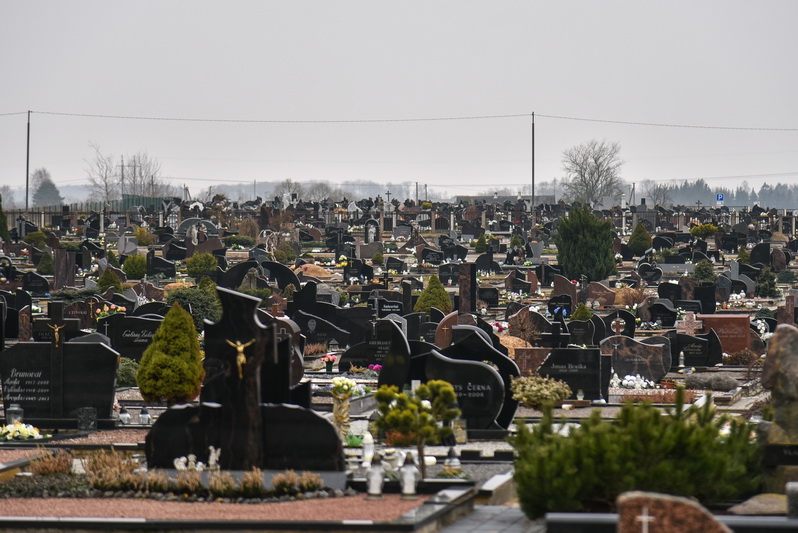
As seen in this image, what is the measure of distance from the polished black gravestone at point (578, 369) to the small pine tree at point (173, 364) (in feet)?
21.2

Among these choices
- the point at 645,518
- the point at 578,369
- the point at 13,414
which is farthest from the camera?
the point at 578,369

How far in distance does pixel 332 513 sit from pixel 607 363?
39.0 ft

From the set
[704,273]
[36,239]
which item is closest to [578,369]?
[704,273]

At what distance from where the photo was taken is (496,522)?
14.2m

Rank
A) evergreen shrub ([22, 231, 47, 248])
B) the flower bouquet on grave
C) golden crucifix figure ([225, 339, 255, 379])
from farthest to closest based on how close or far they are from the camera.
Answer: evergreen shrub ([22, 231, 47, 248]) → the flower bouquet on grave → golden crucifix figure ([225, 339, 255, 379])

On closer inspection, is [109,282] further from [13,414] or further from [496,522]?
[496,522]

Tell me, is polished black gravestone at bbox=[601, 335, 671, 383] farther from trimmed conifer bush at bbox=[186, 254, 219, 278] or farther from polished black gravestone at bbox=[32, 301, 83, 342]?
trimmed conifer bush at bbox=[186, 254, 219, 278]

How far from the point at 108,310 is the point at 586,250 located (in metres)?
21.5

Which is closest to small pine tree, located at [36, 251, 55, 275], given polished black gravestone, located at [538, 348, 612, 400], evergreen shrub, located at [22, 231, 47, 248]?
evergreen shrub, located at [22, 231, 47, 248]

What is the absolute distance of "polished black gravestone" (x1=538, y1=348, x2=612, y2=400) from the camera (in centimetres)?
2491

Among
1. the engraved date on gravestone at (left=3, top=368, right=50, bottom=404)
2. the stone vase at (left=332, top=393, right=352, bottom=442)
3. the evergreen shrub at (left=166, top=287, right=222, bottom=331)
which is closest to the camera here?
the stone vase at (left=332, top=393, right=352, bottom=442)

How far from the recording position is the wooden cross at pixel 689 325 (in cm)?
3621

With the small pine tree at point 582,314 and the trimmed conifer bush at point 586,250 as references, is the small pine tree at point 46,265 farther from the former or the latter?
the small pine tree at point 582,314

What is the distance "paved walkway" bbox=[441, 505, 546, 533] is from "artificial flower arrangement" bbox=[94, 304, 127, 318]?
76.5 ft
